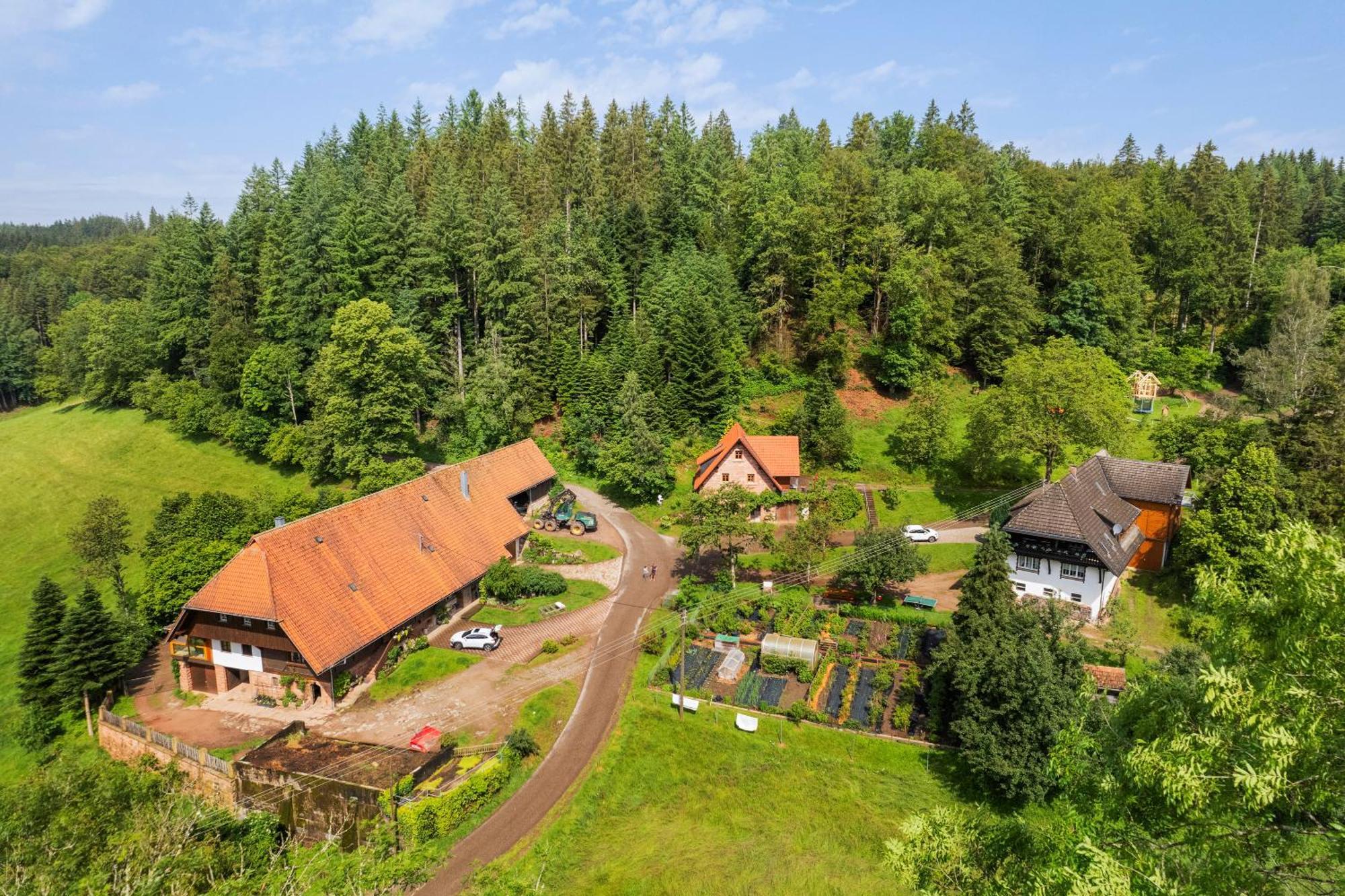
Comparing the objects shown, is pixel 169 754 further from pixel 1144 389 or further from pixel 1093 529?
pixel 1144 389

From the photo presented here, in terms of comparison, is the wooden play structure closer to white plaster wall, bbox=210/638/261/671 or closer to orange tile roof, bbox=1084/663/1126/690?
orange tile roof, bbox=1084/663/1126/690

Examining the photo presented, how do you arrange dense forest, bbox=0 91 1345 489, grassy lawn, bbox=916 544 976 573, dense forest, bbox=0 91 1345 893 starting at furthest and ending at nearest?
dense forest, bbox=0 91 1345 489 → grassy lawn, bbox=916 544 976 573 → dense forest, bbox=0 91 1345 893

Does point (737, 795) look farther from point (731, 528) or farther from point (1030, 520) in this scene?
point (1030, 520)

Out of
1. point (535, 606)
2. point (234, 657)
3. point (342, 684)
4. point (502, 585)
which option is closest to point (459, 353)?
point (502, 585)

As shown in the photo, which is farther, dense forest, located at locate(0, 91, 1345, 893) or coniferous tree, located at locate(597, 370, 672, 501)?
coniferous tree, located at locate(597, 370, 672, 501)

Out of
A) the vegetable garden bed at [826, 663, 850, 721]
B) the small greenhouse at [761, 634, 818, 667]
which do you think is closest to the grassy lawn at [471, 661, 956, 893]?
the vegetable garden bed at [826, 663, 850, 721]

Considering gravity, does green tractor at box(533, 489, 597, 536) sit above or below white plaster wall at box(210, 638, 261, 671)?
above
